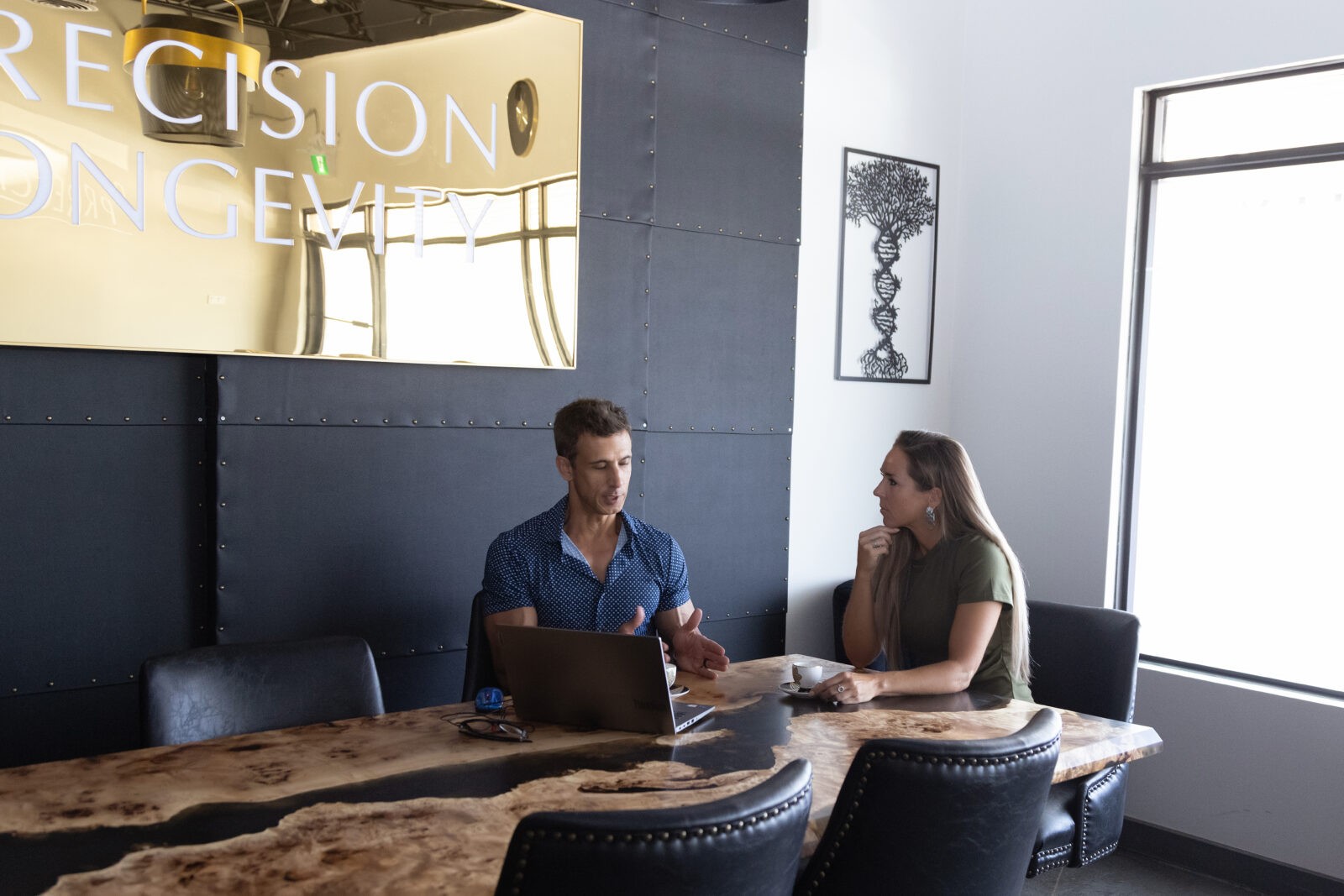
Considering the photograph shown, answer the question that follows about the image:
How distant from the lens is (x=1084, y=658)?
3295mm

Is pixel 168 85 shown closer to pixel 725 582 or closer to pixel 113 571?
pixel 113 571

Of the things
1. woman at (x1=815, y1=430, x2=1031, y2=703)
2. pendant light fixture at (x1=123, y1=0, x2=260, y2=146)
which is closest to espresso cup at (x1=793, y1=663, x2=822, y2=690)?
woman at (x1=815, y1=430, x2=1031, y2=703)

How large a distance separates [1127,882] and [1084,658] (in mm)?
1139

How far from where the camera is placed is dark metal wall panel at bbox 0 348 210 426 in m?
2.71

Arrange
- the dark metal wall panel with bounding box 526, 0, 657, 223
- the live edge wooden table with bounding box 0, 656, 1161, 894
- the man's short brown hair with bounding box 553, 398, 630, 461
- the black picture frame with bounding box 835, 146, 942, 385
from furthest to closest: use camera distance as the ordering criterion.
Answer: the black picture frame with bounding box 835, 146, 942, 385 → the dark metal wall panel with bounding box 526, 0, 657, 223 → the man's short brown hair with bounding box 553, 398, 630, 461 → the live edge wooden table with bounding box 0, 656, 1161, 894

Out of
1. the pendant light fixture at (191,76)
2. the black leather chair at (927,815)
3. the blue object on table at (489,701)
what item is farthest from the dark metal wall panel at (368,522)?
the black leather chair at (927,815)

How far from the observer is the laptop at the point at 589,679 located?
2242 mm

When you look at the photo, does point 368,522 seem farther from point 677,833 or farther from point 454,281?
point 677,833

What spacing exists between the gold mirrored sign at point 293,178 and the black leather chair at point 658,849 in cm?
201

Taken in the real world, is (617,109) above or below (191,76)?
above

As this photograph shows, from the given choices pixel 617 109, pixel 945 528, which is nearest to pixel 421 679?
pixel 945 528

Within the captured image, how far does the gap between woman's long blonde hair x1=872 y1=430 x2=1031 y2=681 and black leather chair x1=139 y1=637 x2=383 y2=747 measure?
4.59ft

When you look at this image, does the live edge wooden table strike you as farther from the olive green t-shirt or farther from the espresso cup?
the olive green t-shirt

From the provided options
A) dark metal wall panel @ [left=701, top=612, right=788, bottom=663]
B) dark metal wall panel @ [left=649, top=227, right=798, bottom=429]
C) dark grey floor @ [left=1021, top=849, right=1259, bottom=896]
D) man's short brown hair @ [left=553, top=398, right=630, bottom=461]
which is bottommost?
dark grey floor @ [left=1021, top=849, right=1259, bottom=896]
